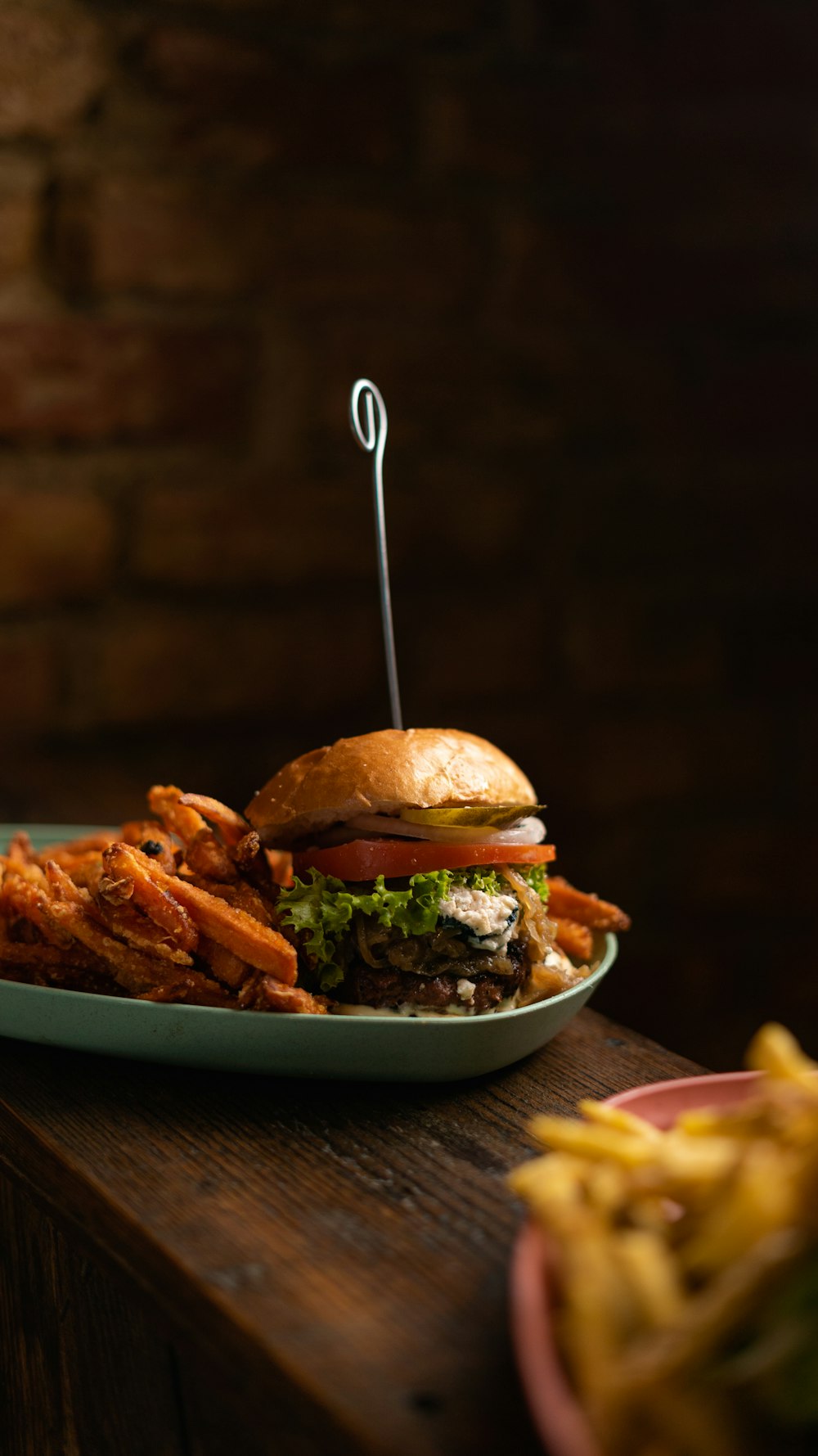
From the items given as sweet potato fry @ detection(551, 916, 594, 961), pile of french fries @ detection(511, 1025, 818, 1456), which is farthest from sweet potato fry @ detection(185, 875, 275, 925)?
pile of french fries @ detection(511, 1025, 818, 1456)

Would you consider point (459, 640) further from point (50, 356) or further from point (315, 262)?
point (50, 356)

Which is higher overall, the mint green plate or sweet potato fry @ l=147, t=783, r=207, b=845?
sweet potato fry @ l=147, t=783, r=207, b=845

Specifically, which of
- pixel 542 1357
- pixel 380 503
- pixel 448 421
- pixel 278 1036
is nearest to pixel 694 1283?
pixel 542 1357

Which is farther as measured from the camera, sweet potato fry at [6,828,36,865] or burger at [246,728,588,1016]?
sweet potato fry at [6,828,36,865]

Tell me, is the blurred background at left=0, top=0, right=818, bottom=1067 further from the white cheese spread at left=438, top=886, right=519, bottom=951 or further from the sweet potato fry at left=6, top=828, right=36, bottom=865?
the white cheese spread at left=438, top=886, right=519, bottom=951

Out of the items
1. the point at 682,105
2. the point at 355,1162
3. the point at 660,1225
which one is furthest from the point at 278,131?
the point at 660,1225

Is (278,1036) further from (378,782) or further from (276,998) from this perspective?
(378,782)
